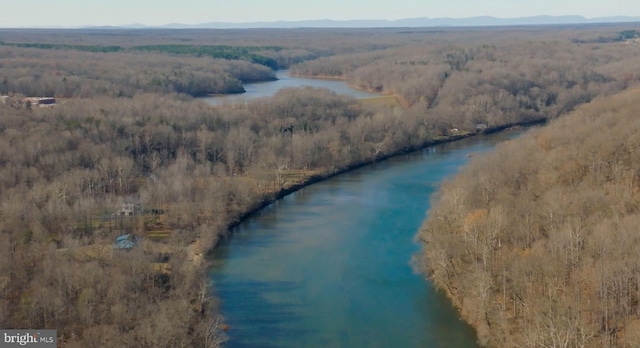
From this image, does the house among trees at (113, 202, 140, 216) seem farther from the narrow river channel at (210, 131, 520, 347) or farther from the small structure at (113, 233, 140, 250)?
the narrow river channel at (210, 131, 520, 347)

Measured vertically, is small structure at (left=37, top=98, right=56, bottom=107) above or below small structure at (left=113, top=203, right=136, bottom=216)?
above

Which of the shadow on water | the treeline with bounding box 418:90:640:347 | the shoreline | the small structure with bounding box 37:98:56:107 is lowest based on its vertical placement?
the shadow on water

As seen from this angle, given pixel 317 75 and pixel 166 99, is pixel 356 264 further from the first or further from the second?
pixel 317 75

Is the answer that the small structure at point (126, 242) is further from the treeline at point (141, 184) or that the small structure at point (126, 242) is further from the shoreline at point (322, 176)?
the shoreline at point (322, 176)

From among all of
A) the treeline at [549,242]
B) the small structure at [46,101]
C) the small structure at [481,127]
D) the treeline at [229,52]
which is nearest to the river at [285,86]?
the treeline at [229,52]

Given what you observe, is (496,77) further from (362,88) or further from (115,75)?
(115,75)

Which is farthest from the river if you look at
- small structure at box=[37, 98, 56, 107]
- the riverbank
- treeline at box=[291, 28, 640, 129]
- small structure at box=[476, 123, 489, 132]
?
small structure at box=[37, 98, 56, 107]
